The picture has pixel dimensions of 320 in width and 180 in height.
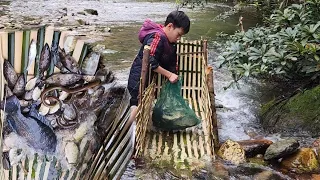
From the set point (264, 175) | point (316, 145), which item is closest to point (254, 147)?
point (264, 175)

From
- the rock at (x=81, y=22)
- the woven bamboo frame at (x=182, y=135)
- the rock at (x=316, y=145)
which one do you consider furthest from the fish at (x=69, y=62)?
the rock at (x=81, y=22)

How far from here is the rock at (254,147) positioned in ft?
15.0

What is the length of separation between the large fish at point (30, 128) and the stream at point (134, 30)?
2463mm

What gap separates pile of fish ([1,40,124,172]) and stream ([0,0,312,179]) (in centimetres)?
A: 247

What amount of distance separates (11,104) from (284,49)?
334 cm

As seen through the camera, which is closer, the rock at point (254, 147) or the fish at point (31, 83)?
the fish at point (31, 83)

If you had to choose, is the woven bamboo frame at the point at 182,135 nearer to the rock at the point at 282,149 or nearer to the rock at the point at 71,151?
the rock at the point at 282,149

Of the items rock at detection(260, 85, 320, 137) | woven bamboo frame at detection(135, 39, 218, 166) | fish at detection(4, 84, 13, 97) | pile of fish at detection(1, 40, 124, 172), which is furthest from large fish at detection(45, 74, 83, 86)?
rock at detection(260, 85, 320, 137)

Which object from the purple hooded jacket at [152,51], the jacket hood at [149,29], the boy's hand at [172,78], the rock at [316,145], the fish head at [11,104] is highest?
the fish head at [11,104]

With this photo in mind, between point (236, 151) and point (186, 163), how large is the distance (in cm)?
73

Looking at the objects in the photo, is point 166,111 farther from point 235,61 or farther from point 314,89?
point 314,89

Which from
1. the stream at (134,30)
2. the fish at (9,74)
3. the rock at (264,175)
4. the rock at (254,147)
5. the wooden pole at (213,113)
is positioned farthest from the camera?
the stream at (134,30)

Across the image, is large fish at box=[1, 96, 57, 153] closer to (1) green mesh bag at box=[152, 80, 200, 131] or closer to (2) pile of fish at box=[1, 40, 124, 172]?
(2) pile of fish at box=[1, 40, 124, 172]

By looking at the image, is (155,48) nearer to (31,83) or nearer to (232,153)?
(232,153)
